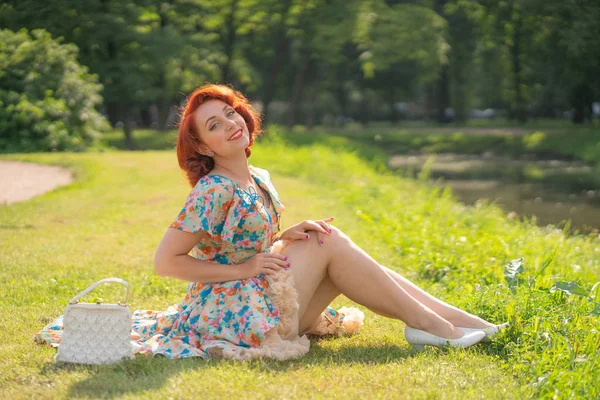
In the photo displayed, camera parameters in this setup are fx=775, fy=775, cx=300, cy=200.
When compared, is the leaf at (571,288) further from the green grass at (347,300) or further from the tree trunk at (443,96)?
the tree trunk at (443,96)

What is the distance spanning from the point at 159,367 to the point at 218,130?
1.12 meters

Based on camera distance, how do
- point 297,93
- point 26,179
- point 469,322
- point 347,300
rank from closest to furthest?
point 469,322 < point 347,300 < point 26,179 < point 297,93

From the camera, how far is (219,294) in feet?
11.9

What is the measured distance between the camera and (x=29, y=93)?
640 inches

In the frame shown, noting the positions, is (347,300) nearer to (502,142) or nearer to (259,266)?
(259,266)

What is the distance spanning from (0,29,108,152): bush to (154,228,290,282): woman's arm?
12168 millimetres

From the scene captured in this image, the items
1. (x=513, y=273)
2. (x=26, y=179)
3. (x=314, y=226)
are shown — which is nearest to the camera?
(x=314, y=226)

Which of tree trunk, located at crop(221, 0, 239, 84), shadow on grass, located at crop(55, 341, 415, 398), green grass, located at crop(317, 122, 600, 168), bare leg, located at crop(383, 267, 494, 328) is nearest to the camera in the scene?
shadow on grass, located at crop(55, 341, 415, 398)

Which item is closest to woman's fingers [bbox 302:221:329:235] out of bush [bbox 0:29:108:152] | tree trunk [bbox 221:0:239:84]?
bush [bbox 0:29:108:152]

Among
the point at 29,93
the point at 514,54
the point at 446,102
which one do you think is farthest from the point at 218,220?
the point at 446,102

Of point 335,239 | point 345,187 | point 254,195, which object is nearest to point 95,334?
point 254,195

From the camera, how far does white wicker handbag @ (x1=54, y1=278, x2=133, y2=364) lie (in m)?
3.34

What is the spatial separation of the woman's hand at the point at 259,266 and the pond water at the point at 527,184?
7.13 meters

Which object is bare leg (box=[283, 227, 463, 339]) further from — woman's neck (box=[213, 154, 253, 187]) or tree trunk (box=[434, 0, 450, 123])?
tree trunk (box=[434, 0, 450, 123])
